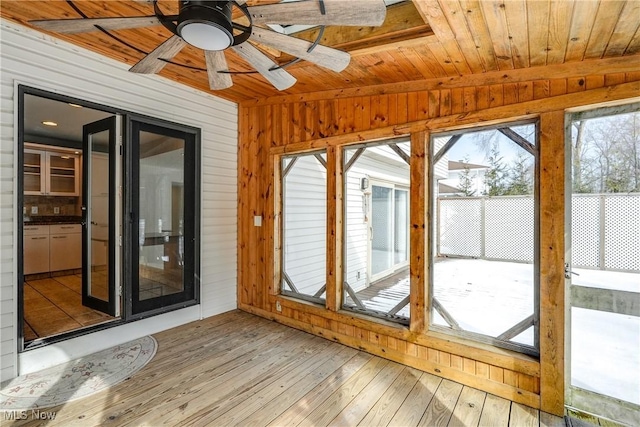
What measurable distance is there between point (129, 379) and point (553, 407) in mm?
3424

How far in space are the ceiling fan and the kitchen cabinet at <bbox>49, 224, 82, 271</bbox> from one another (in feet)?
18.0

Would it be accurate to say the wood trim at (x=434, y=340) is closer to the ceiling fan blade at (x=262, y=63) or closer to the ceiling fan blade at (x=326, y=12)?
the ceiling fan blade at (x=262, y=63)

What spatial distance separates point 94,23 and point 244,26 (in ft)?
2.57

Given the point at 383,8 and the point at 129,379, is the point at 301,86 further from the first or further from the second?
the point at 129,379

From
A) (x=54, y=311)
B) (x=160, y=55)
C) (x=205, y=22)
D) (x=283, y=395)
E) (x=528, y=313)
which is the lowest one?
(x=283, y=395)

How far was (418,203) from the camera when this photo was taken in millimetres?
2998

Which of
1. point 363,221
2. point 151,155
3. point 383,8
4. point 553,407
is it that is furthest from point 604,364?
point 151,155

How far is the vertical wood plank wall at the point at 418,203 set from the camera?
2359 mm

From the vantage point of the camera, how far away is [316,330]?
372 centimetres

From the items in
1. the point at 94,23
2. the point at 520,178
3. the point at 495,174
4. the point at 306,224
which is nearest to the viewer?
the point at 94,23

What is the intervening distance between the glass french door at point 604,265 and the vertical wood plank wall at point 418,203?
0.15 meters

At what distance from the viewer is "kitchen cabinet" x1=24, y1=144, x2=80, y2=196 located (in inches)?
226

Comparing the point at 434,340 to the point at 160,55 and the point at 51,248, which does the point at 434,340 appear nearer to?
the point at 160,55
